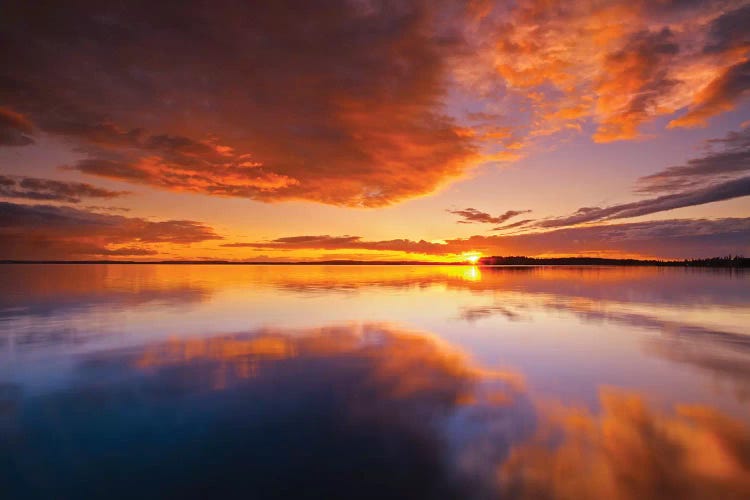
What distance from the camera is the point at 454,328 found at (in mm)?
17781

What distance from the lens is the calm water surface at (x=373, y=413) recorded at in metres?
5.59

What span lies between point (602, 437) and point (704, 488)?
1.62m

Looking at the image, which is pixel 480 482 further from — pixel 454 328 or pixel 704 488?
pixel 454 328

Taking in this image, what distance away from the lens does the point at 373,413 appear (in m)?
8.00

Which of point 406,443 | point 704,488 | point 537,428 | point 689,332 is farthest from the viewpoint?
point 689,332

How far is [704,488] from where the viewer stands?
18.0 feet

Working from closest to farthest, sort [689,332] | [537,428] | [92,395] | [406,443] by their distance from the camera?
[406,443] → [537,428] → [92,395] → [689,332]

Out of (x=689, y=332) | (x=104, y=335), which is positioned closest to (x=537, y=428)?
(x=689, y=332)

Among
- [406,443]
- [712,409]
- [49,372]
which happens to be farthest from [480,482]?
[49,372]

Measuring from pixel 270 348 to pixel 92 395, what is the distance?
554cm

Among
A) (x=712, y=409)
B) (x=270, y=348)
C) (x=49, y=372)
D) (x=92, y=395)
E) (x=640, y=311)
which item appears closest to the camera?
(x=712, y=409)

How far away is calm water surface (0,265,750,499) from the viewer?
18.4 ft

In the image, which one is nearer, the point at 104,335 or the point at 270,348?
the point at 270,348

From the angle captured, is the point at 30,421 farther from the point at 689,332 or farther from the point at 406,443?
the point at 689,332
